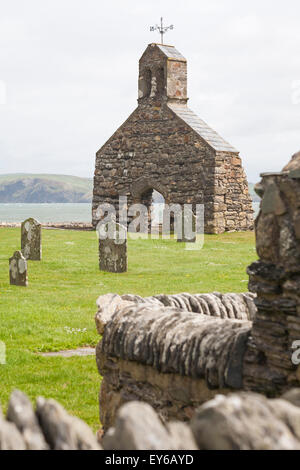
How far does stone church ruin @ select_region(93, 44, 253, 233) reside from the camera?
97.9 feet

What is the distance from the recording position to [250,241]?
26125 mm

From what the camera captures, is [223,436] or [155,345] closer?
[223,436]

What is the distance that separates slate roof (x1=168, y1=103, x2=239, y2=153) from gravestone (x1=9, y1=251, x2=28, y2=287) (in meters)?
15.6

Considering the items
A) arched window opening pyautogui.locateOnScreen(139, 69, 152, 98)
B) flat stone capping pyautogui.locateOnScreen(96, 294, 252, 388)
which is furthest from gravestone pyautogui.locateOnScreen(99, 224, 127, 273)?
arched window opening pyautogui.locateOnScreen(139, 69, 152, 98)

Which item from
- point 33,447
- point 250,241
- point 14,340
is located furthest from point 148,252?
point 33,447

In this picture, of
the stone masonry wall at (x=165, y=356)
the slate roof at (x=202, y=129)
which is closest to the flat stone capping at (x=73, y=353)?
the stone masonry wall at (x=165, y=356)

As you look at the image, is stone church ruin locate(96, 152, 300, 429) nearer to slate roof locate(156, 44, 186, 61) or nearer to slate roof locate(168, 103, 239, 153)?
slate roof locate(168, 103, 239, 153)

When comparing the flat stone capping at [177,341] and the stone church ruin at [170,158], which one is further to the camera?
the stone church ruin at [170,158]

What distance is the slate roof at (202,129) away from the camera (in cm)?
3009

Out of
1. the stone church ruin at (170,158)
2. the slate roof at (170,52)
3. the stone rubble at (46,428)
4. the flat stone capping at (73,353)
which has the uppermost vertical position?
the slate roof at (170,52)

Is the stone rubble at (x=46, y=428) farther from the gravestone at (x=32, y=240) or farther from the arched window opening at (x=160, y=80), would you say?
the arched window opening at (x=160, y=80)

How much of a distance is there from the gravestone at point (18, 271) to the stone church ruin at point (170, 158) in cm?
1461

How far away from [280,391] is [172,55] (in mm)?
28177
